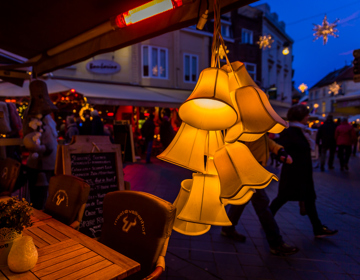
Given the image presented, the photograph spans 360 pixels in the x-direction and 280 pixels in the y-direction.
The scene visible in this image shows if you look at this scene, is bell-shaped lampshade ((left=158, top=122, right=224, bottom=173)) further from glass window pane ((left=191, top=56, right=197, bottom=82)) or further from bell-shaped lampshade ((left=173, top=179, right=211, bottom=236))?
glass window pane ((left=191, top=56, right=197, bottom=82))

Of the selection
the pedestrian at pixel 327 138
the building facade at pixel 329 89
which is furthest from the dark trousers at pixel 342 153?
the building facade at pixel 329 89

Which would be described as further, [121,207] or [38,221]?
[38,221]

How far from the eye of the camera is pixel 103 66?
478 inches

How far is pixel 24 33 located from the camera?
126 inches

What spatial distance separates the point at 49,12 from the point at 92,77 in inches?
392

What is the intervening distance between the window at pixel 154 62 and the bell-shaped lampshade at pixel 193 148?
12.9 m

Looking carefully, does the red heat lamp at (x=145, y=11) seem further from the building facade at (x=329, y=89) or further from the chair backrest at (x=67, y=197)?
the building facade at (x=329, y=89)

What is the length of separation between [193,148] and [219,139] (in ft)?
0.41

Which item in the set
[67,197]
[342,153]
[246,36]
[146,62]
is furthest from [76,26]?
[246,36]

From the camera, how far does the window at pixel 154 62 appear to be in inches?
520

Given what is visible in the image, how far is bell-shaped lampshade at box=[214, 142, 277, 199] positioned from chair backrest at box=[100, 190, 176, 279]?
26.2 inches

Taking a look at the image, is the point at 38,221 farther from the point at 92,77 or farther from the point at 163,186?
the point at 92,77

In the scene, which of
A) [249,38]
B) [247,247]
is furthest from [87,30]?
[249,38]

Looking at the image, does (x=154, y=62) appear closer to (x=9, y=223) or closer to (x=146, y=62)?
(x=146, y=62)
